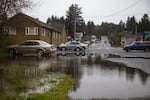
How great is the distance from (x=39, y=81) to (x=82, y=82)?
1.82 m

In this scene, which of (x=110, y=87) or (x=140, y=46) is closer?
(x=110, y=87)

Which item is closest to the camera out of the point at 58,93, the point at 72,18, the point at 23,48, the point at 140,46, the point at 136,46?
the point at 58,93

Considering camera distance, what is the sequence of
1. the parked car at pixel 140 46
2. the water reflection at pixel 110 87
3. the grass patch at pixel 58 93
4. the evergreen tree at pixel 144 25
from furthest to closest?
the evergreen tree at pixel 144 25 < the parked car at pixel 140 46 < the water reflection at pixel 110 87 < the grass patch at pixel 58 93

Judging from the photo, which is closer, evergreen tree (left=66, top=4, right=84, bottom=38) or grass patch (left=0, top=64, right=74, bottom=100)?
grass patch (left=0, top=64, right=74, bottom=100)

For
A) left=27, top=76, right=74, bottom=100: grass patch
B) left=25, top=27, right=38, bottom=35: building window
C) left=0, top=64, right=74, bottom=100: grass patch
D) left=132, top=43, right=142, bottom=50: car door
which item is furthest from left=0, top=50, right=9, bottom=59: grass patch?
left=132, top=43, right=142, bottom=50: car door

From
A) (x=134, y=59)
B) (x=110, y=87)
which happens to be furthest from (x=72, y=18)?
(x=110, y=87)

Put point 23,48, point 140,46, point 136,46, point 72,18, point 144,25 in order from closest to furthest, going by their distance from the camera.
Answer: point 23,48, point 140,46, point 136,46, point 72,18, point 144,25

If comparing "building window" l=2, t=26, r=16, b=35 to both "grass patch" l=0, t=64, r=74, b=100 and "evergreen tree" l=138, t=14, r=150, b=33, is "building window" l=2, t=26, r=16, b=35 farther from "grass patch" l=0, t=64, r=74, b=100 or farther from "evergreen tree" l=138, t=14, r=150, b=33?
"evergreen tree" l=138, t=14, r=150, b=33

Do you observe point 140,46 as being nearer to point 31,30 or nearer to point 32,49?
point 31,30

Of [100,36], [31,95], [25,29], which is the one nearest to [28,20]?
[25,29]

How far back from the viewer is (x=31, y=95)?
30.7 feet

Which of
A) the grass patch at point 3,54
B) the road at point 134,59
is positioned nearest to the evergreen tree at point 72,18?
the road at point 134,59

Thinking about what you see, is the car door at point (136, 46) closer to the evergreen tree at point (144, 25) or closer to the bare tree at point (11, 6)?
the bare tree at point (11, 6)

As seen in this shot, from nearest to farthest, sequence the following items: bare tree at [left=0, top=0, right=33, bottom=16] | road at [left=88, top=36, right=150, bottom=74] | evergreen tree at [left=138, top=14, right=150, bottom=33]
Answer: road at [left=88, top=36, right=150, bottom=74], bare tree at [left=0, top=0, right=33, bottom=16], evergreen tree at [left=138, top=14, right=150, bottom=33]
